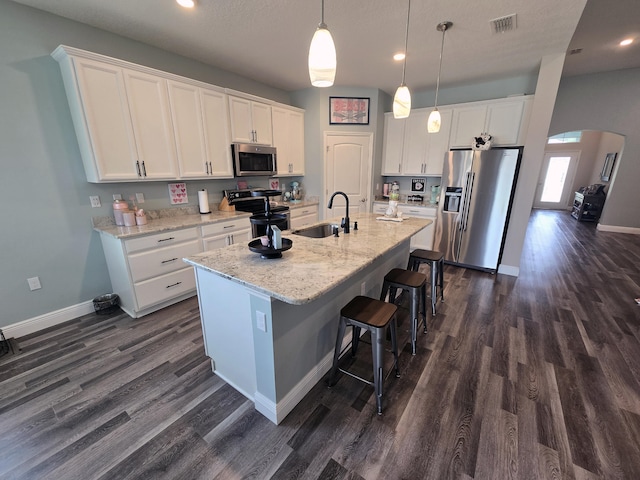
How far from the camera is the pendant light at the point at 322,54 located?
4.27ft

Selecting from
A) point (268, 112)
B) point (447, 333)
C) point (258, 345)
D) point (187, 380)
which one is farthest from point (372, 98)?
A: point (187, 380)

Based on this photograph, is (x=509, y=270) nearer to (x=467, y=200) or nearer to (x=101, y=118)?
(x=467, y=200)

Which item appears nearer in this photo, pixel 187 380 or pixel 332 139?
pixel 187 380

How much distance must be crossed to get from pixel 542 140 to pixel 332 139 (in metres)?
2.89

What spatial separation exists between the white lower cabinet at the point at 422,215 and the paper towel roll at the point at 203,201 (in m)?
2.90

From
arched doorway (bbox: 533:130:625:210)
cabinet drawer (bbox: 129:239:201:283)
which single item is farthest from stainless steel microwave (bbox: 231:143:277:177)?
arched doorway (bbox: 533:130:625:210)

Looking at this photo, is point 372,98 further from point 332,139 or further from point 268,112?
point 268,112

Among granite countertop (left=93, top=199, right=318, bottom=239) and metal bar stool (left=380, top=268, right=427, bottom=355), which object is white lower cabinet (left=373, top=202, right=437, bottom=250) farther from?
granite countertop (left=93, top=199, right=318, bottom=239)

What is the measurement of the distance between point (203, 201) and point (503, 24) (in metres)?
3.67

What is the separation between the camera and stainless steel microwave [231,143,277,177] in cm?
354

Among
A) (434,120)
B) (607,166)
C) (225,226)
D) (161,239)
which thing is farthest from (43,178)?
(607,166)

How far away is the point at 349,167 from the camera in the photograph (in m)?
4.62

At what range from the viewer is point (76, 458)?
140 centimetres

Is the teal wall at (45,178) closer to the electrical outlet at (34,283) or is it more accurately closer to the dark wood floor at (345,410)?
the electrical outlet at (34,283)
